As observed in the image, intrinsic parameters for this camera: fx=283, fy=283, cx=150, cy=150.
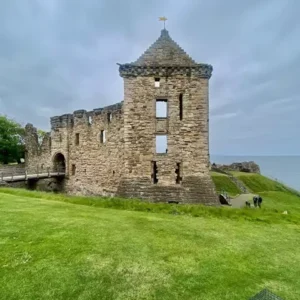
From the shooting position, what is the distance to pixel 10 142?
36969 mm

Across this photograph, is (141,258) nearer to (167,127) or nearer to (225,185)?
(167,127)

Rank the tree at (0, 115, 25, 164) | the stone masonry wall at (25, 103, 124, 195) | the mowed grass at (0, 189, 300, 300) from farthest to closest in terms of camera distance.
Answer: the tree at (0, 115, 25, 164), the stone masonry wall at (25, 103, 124, 195), the mowed grass at (0, 189, 300, 300)

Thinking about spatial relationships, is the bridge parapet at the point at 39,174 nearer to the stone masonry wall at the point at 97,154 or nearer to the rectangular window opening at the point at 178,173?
the stone masonry wall at the point at 97,154

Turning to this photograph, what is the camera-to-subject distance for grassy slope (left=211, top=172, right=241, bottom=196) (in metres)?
29.2

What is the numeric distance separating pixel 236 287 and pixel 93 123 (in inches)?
858

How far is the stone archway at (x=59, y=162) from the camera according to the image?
3080 centimetres

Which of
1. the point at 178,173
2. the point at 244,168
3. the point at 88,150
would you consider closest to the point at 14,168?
the point at 88,150

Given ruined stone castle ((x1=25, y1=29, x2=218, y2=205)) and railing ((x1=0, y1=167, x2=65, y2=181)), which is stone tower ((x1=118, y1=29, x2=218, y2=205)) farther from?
railing ((x1=0, y1=167, x2=65, y2=181))

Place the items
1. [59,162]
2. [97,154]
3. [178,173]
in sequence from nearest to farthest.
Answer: [178,173] → [97,154] → [59,162]

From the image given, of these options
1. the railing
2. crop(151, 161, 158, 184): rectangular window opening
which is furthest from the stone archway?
crop(151, 161, 158, 184): rectangular window opening

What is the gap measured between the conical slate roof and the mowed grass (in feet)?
40.6

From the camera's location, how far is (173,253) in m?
7.16

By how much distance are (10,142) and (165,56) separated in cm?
2655

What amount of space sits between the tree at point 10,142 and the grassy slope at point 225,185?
25802 mm
